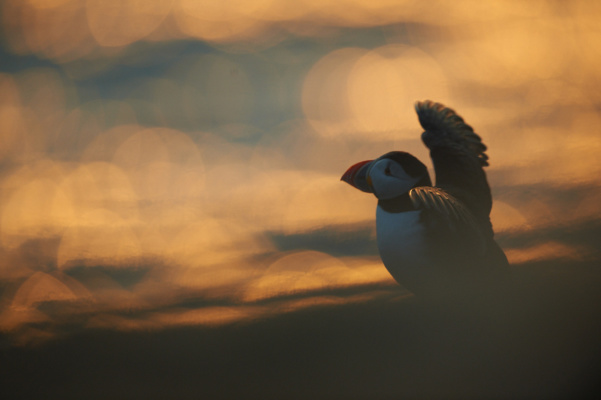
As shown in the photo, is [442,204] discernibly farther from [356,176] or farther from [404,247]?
[356,176]

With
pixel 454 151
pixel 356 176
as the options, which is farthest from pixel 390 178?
pixel 454 151

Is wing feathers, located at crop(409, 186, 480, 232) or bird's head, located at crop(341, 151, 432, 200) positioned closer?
wing feathers, located at crop(409, 186, 480, 232)

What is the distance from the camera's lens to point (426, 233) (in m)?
3.72

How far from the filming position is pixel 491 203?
4285 mm

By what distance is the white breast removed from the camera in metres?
3.74

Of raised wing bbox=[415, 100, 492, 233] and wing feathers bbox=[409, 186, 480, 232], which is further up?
raised wing bbox=[415, 100, 492, 233]

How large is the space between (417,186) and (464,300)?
0.89 m

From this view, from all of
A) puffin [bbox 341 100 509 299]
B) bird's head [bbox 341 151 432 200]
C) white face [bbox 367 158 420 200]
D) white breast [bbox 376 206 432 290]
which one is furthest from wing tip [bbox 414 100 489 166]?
white breast [bbox 376 206 432 290]

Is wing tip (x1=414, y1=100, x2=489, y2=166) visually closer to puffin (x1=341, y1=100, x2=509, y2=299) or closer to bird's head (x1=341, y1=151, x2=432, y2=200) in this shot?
puffin (x1=341, y1=100, x2=509, y2=299)

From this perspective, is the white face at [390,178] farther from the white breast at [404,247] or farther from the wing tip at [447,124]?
the wing tip at [447,124]

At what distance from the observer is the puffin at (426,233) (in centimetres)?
370

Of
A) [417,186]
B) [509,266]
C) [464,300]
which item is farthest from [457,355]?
[417,186]

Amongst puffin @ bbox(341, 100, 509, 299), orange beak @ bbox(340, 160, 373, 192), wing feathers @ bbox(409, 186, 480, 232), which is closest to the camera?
wing feathers @ bbox(409, 186, 480, 232)

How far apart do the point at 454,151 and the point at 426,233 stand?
871 mm
